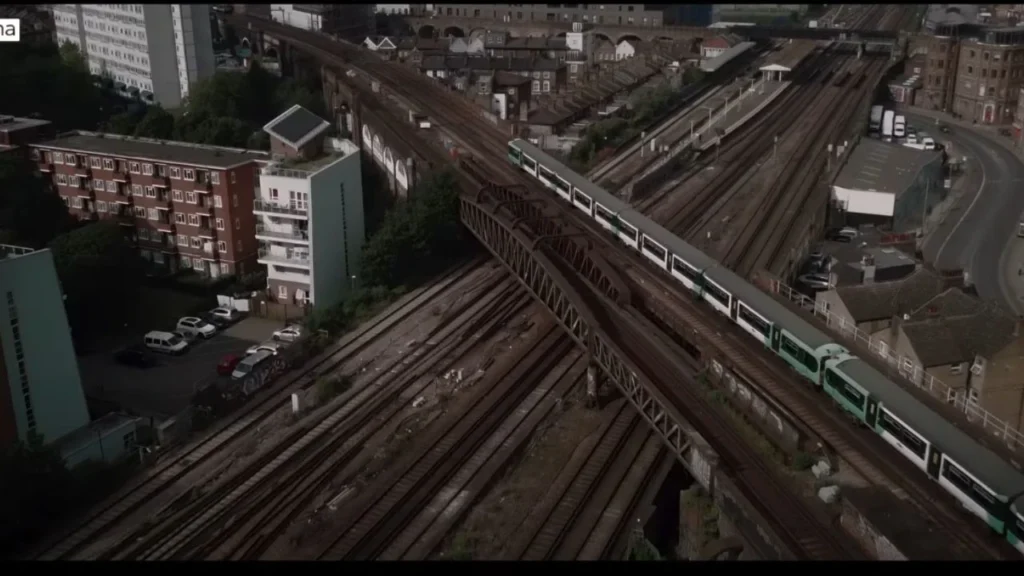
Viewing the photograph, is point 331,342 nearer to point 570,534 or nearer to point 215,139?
point 570,534

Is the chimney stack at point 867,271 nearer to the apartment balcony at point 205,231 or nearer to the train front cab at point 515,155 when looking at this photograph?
the train front cab at point 515,155

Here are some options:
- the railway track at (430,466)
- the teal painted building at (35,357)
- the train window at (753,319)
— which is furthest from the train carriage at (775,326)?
the teal painted building at (35,357)

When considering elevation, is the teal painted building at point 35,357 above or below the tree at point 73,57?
below

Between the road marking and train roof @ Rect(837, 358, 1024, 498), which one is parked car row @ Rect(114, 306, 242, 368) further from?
the road marking

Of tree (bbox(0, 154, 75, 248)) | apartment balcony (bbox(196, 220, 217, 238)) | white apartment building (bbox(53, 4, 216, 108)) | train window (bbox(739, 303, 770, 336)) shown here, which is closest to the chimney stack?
train window (bbox(739, 303, 770, 336))

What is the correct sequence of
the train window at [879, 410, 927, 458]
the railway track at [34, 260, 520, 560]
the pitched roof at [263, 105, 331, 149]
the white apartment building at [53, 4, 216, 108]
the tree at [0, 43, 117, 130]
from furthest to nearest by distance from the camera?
the white apartment building at [53, 4, 216, 108] < the tree at [0, 43, 117, 130] < the pitched roof at [263, 105, 331, 149] < the railway track at [34, 260, 520, 560] < the train window at [879, 410, 927, 458]

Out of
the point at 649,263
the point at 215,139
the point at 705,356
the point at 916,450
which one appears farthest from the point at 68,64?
the point at 916,450
